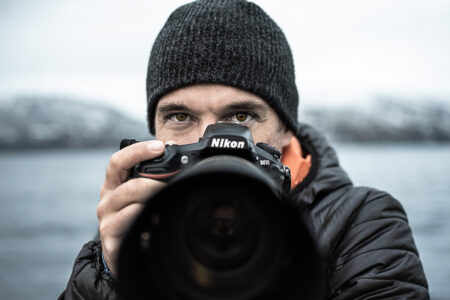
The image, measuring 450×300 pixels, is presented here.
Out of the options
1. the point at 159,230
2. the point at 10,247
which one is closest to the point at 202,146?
the point at 159,230

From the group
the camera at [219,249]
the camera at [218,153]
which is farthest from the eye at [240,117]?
the camera at [219,249]

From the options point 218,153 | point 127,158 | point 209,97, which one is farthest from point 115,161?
point 209,97

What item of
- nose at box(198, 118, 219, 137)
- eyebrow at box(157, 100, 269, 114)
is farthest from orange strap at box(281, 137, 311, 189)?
nose at box(198, 118, 219, 137)

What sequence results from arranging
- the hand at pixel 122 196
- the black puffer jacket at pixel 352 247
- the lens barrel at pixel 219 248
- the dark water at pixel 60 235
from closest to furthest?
1. the lens barrel at pixel 219 248
2. the hand at pixel 122 196
3. the black puffer jacket at pixel 352 247
4. the dark water at pixel 60 235

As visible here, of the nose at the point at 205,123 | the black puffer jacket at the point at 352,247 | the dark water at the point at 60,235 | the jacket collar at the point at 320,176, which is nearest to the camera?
the black puffer jacket at the point at 352,247

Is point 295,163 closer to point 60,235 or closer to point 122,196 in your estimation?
point 122,196

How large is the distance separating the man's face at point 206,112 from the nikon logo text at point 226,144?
0.62 meters

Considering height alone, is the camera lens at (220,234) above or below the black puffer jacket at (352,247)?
above

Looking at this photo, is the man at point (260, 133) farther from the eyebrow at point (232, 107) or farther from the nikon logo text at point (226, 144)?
the nikon logo text at point (226, 144)

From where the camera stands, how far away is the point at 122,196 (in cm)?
127

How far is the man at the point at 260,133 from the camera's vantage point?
1508 mm

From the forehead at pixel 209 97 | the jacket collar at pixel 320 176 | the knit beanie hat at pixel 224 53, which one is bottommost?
the jacket collar at pixel 320 176

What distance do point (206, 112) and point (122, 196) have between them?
666 millimetres

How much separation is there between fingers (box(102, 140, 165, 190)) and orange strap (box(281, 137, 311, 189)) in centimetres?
88
